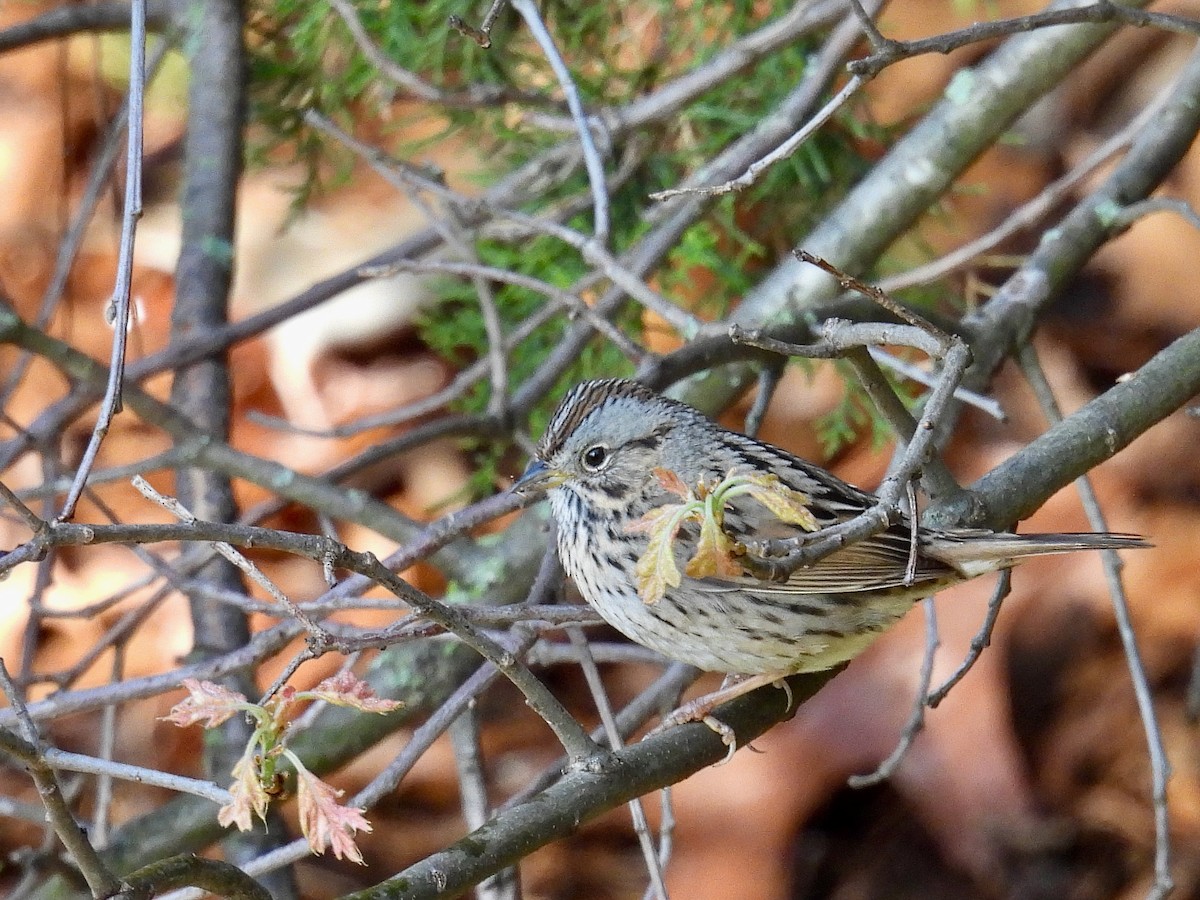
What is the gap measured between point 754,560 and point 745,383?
189 centimetres

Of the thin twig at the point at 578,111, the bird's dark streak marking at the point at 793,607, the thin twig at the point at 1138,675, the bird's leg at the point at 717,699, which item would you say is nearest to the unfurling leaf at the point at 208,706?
the bird's leg at the point at 717,699

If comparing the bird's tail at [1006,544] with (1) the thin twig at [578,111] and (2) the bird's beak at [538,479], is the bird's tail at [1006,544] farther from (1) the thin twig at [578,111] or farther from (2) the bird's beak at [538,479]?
(1) the thin twig at [578,111]

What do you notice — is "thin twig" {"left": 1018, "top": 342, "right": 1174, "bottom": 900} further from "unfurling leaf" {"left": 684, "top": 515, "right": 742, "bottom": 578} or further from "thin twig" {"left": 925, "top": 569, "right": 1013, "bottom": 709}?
"unfurling leaf" {"left": 684, "top": 515, "right": 742, "bottom": 578}

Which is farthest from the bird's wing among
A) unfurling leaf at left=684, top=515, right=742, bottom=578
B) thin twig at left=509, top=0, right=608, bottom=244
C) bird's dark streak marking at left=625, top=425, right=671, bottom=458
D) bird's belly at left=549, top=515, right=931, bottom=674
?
unfurling leaf at left=684, top=515, right=742, bottom=578

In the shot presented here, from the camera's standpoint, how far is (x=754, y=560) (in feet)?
3.83

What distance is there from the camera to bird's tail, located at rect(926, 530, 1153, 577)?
2.07m

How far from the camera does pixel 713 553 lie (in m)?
1.16

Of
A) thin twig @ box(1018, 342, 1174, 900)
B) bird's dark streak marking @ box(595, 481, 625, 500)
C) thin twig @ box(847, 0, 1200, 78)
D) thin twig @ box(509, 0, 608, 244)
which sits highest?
thin twig @ box(509, 0, 608, 244)

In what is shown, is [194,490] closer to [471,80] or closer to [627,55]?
[471,80]

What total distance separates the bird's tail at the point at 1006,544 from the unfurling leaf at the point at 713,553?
1.00 m

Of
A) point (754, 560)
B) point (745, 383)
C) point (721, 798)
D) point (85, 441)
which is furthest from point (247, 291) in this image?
point (754, 560)

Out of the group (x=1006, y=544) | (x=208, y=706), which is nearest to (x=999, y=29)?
(x=1006, y=544)

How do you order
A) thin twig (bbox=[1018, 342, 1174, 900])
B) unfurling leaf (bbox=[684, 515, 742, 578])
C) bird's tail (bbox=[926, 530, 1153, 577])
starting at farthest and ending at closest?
thin twig (bbox=[1018, 342, 1174, 900]) → bird's tail (bbox=[926, 530, 1153, 577]) → unfurling leaf (bbox=[684, 515, 742, 578])

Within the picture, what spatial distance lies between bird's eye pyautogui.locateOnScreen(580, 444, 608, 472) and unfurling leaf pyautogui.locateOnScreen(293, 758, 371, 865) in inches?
48.2
